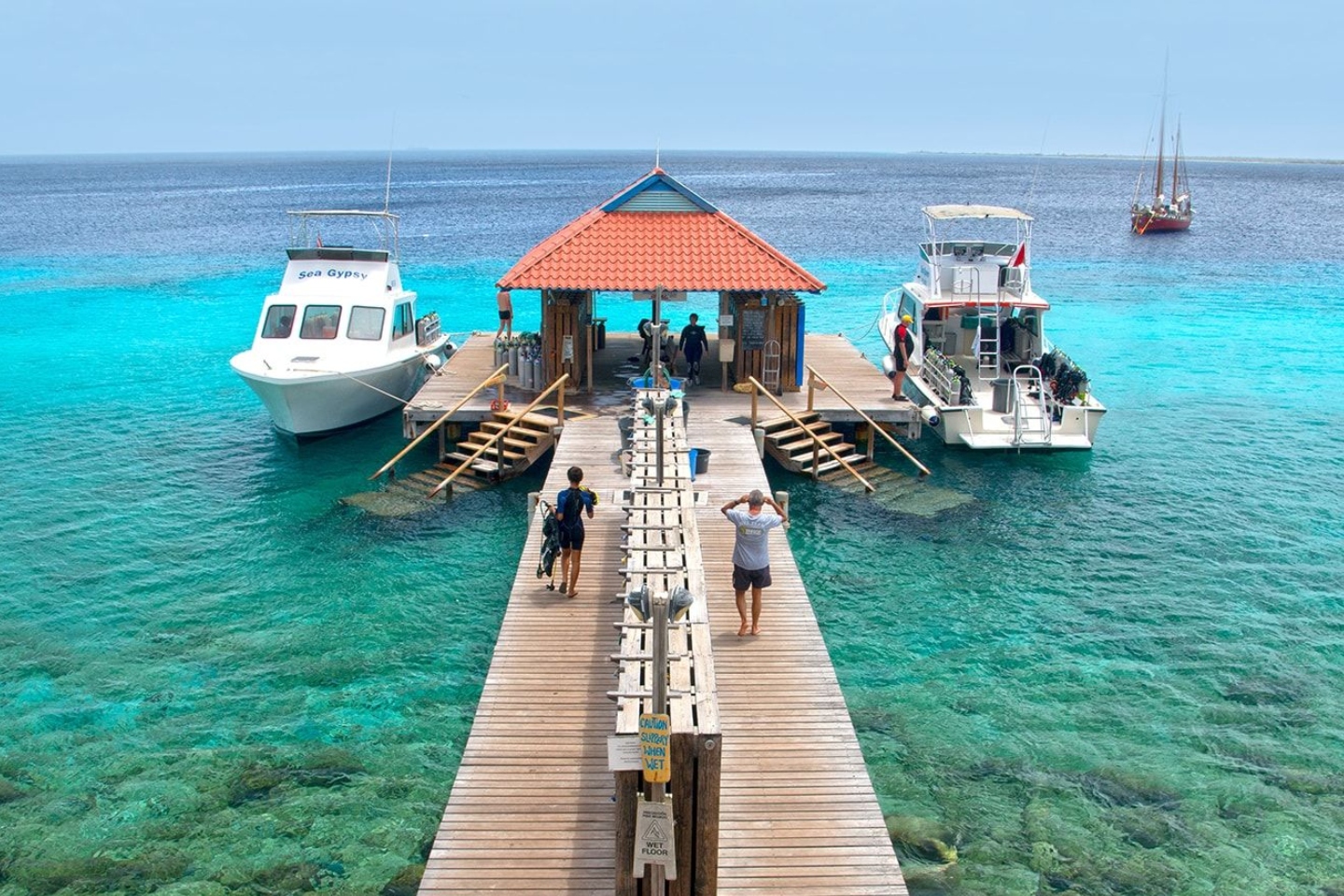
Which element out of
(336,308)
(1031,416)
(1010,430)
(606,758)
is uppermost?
(336,308)

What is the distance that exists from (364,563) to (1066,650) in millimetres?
11041

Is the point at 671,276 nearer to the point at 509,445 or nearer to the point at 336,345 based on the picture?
the point at 509,445

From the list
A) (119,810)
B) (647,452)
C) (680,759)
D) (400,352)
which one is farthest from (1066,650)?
(400,352)

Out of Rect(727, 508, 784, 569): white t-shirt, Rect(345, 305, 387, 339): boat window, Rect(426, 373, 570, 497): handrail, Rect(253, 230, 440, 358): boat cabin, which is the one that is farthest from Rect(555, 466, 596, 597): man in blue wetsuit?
Rect(345, 305, 387, 339): boat window

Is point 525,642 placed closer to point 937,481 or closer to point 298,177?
point 937,481

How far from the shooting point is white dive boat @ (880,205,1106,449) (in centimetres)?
2283

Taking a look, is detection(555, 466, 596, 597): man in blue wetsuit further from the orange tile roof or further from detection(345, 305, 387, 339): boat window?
detection(345, 305, 387, 339): boat window

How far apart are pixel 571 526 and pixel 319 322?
582 inches

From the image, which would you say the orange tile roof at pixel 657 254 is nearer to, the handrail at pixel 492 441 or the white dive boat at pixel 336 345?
the handrail at pixel 492 441

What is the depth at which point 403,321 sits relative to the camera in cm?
2686

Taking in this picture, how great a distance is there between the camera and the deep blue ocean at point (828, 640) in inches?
442

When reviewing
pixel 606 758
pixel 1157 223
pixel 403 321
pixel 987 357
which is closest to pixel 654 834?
pixel 606 758

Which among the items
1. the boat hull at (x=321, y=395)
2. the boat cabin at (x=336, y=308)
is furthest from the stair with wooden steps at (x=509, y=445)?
the boat cabin at (x=336, y=308)

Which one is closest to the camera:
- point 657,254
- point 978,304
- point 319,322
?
point 657,254
